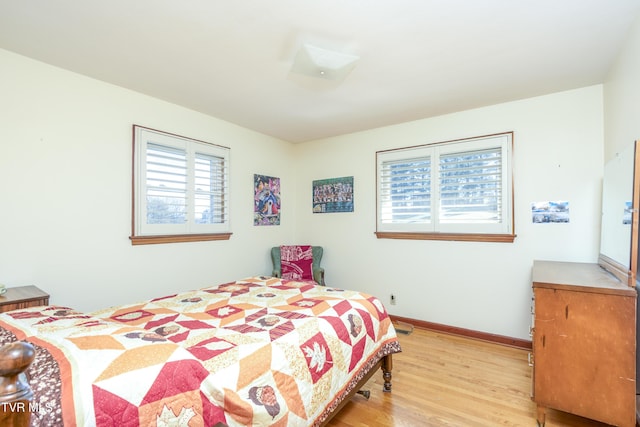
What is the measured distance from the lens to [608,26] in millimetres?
1926

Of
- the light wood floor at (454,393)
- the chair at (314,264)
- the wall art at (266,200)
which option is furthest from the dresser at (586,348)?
the wall art at (266,200)

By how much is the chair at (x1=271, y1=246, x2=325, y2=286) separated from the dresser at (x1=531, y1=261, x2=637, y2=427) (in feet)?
8.24

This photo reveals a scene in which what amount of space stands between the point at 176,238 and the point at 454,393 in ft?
9.28

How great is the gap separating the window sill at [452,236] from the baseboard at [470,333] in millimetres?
978

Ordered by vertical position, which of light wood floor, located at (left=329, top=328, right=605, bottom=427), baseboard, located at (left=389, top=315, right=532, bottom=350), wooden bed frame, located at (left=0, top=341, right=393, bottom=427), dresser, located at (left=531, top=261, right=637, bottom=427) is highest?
wooden bed frame, located at (left=0, top=341, right=393, bottom=427)

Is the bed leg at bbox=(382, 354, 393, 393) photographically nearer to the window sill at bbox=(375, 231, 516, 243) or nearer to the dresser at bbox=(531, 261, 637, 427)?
the dresser at bbox=(531, 261, 637, 427)

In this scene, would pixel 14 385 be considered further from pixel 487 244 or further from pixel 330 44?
pixel 487 244

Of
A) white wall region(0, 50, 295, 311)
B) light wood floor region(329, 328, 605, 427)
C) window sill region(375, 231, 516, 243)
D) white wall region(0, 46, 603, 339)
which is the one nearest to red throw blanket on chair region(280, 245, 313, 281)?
white wall region(0, 46, 603, 339)

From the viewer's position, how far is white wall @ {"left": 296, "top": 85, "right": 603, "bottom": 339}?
2850 mm

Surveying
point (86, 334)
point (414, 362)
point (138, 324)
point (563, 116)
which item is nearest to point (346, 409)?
point (414, 362)

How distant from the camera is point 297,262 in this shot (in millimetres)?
4160

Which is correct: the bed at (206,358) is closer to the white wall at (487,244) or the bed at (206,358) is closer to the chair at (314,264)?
the white wall at (487,244)

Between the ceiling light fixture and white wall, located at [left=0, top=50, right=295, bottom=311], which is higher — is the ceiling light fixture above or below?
above

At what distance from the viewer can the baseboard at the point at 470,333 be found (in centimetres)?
308
